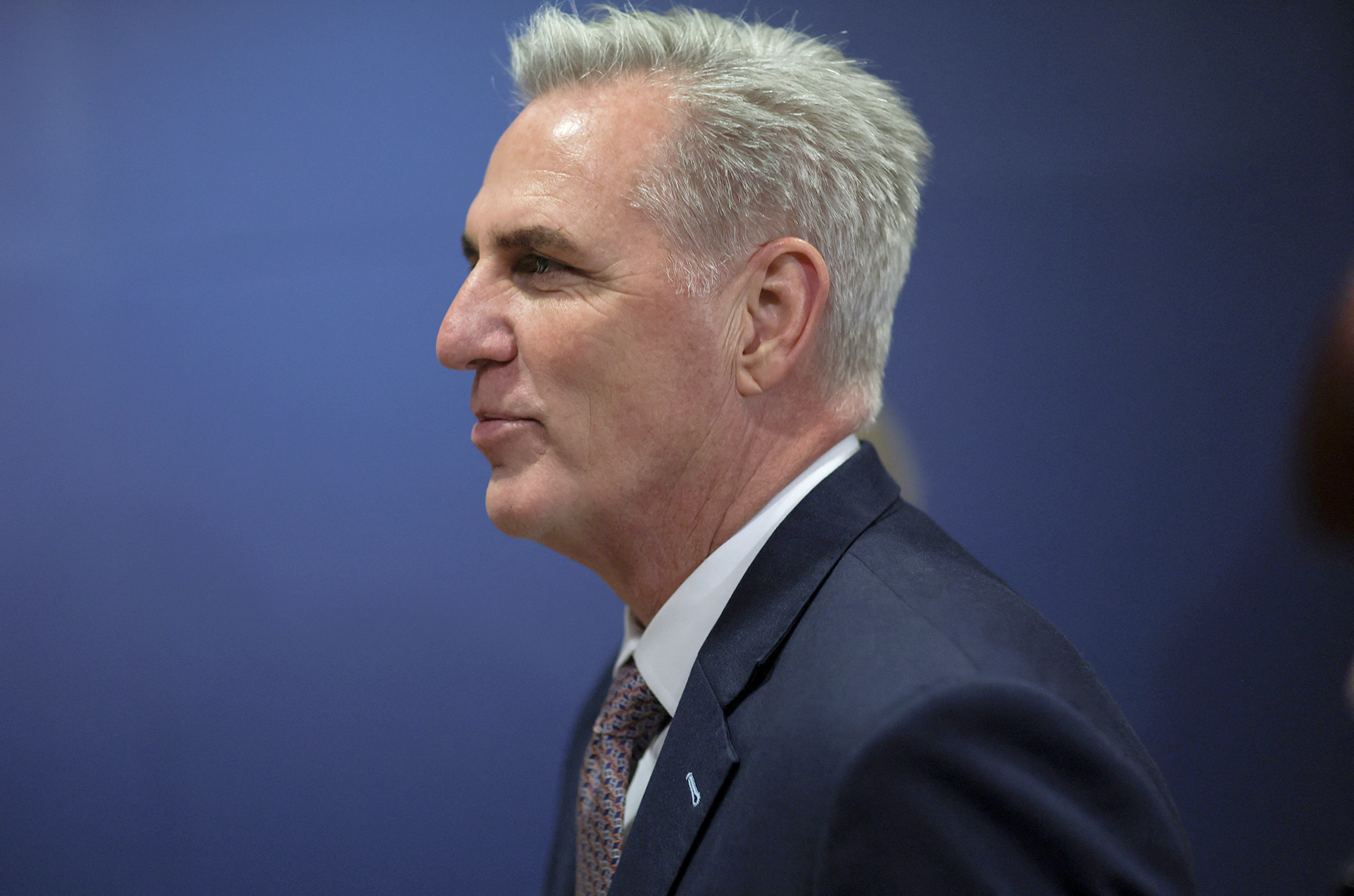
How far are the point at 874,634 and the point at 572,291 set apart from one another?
491 millimetres

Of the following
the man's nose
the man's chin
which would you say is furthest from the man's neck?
the man's nose

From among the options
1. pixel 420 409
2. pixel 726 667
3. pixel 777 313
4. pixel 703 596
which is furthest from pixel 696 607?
pixel 420 409

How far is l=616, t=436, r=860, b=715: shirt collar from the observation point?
0.99m

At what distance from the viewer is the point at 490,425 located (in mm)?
1015

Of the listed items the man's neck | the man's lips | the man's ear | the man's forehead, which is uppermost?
the man's forehead

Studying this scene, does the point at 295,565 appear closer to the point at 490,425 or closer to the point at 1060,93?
the point at 490,425

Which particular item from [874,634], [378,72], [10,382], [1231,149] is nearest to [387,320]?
[378,72]

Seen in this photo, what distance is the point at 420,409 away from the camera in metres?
1.58

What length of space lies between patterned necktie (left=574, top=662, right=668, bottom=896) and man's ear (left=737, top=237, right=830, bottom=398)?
394 mm

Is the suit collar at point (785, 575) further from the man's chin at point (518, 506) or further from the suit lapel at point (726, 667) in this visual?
the man's chin at point (518, 506)

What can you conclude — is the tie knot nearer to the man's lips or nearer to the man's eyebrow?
the man's lips

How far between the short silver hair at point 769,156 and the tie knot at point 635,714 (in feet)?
1.39

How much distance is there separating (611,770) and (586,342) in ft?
1.66

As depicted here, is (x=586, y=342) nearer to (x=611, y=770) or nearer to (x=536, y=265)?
(x=536, y=265)
